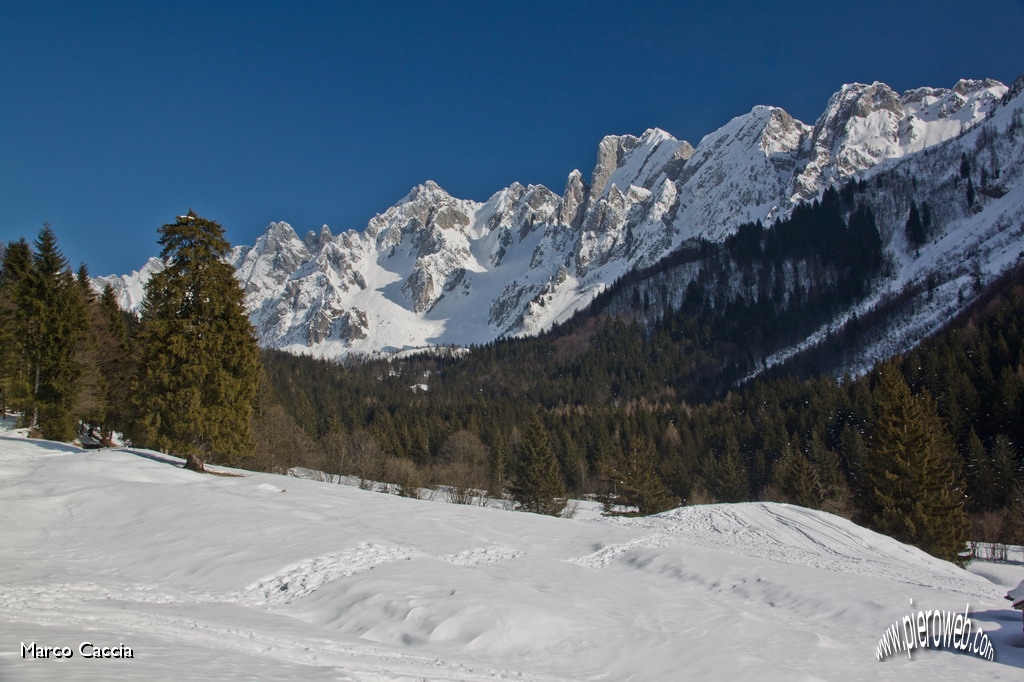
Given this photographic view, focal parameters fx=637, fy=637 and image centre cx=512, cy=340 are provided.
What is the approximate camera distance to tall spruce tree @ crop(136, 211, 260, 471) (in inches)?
1102

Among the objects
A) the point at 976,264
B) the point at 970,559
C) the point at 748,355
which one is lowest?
the point at 970,559

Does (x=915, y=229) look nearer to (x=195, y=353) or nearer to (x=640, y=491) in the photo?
(x=640, y=491)

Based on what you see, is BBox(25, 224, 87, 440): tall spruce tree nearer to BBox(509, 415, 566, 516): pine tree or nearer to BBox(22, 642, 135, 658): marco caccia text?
BBox(22, 642, 135, 658): marco caccia text

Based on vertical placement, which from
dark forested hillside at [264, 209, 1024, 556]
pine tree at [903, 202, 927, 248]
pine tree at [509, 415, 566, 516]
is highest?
pine tree at [903, 202, 927, 248]

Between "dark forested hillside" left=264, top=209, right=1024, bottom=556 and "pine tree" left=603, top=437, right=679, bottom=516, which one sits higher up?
"dark forested hillside" left=264, top=209, right=1024, bottom=556

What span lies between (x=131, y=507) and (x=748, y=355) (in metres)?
180

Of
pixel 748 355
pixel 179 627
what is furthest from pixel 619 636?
pixel 748 355

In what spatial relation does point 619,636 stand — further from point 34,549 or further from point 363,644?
point 34,549

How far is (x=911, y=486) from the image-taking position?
36.3 metres

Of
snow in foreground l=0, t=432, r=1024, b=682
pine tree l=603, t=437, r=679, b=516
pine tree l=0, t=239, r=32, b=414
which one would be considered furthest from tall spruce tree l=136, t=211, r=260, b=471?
pine tree l=603, t=437, r=679, b=516

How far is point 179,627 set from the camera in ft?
36.4

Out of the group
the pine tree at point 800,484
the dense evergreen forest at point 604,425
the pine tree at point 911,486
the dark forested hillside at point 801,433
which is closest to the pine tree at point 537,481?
the dense evergreen forest at point 604,425

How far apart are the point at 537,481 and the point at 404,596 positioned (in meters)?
43.2

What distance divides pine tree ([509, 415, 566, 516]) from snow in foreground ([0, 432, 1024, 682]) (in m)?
30.0
